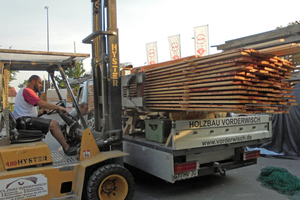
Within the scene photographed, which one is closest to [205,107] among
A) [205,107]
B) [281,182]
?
[205,107]

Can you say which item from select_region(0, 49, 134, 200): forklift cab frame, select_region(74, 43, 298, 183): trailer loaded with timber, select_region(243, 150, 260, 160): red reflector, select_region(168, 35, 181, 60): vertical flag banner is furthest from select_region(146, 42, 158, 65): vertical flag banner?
select_region(0, 49, 134, 200): forklift cab frame

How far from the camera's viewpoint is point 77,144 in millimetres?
4672

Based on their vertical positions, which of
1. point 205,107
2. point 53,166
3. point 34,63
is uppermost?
point 34,63

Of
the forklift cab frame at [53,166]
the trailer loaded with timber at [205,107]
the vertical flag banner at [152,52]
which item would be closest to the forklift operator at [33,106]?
the forklift cab frame at [53,166]

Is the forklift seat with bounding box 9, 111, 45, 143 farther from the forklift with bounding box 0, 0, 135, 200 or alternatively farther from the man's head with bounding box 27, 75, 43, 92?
the man's head with bounding box 27, 75, 43, 92

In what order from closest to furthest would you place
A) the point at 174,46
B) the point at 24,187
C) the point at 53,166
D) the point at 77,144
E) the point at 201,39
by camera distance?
the point at 24,187, the point at 53,166, the point at 77,144, the point at 201,39, the point at 174,46

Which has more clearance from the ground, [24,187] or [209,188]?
[24,187]

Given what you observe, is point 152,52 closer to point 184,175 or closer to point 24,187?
point 184,175

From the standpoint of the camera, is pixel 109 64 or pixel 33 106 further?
pixel 109 64

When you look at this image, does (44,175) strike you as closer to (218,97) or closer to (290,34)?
(218,97)

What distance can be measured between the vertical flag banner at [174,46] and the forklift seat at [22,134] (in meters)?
16.7

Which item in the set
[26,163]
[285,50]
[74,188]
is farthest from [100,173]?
[285,50]

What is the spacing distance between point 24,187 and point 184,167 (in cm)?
238

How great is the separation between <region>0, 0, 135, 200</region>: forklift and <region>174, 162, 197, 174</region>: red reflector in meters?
0.73
